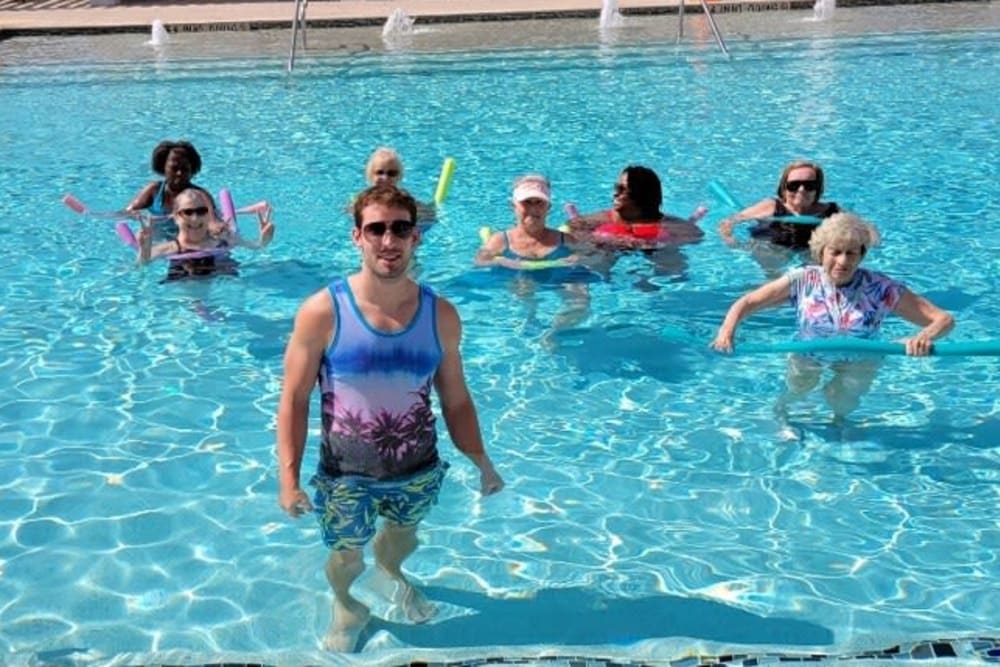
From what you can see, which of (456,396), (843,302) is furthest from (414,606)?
(843,302)

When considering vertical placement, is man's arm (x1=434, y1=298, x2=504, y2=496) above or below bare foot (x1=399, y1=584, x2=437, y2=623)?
above

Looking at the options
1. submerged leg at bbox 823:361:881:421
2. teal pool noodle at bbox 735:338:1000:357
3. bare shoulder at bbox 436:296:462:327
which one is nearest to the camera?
bare shoulder at bbox 436:296:462:327

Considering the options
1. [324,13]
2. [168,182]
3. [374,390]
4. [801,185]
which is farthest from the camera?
[324,13]

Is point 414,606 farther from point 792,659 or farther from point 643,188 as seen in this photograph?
point 643,188

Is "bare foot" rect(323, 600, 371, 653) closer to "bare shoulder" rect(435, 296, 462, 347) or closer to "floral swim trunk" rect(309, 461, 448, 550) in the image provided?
"floral swim trunk" rect(309, 461, 448, 550)

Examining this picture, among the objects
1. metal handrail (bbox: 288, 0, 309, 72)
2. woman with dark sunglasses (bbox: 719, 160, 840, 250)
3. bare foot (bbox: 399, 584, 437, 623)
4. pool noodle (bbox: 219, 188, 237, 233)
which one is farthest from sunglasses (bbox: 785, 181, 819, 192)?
metal handrail (bbox: 288, 0, 309, 72)

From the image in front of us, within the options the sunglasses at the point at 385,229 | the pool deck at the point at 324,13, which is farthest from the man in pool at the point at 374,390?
the pool deck at the point at 324,13

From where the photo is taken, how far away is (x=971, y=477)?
5.11 metres

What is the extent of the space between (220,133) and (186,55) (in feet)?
20.0

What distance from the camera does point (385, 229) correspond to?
11.3 ft

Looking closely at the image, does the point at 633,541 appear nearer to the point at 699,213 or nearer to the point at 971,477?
the point at 971,477

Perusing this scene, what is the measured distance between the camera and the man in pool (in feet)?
11.5

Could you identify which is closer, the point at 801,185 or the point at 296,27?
the point at 801,185

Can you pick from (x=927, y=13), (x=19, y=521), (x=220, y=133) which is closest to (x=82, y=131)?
(x=220, y=133)
